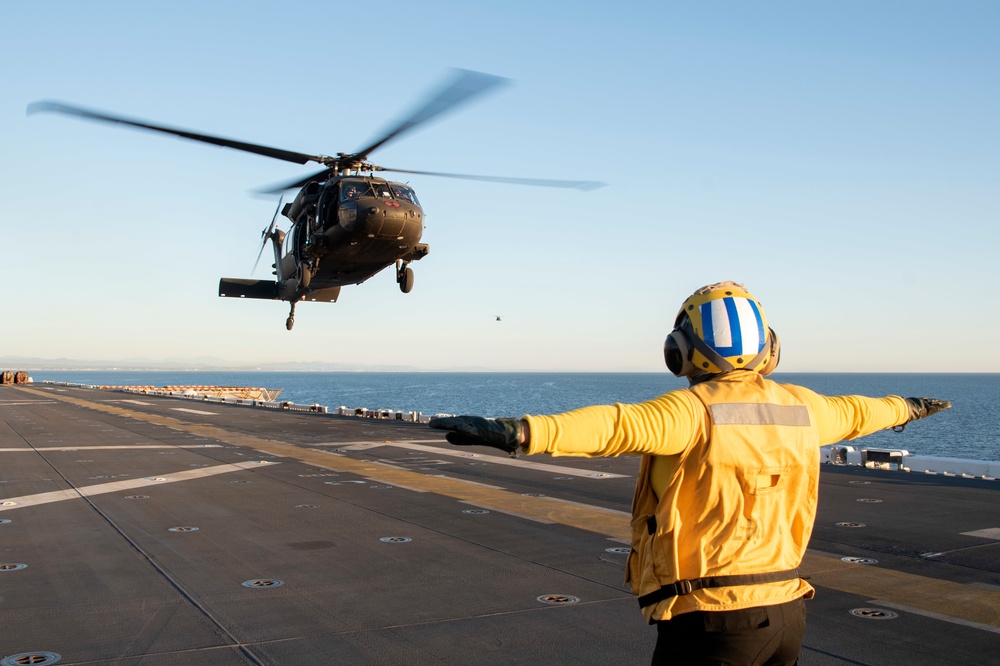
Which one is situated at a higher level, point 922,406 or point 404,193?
point 404,193

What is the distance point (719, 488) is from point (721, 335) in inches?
24.8

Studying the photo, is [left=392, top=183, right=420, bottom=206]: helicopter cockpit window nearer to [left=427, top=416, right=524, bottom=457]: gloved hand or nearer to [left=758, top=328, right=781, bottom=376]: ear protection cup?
[left=758, top=328, right=781, bottom=376]: ear protection cup

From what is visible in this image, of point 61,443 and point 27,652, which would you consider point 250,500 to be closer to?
point 27,652

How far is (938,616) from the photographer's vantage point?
666 cm

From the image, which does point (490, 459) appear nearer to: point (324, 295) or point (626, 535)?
point (324, 295)

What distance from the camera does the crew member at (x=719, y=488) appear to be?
3.10m

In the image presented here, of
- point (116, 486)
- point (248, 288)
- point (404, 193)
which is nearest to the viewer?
point (116, 486)

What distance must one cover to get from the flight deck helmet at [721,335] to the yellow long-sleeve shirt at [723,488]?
0.08m

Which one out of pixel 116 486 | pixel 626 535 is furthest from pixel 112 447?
pixel 626 535

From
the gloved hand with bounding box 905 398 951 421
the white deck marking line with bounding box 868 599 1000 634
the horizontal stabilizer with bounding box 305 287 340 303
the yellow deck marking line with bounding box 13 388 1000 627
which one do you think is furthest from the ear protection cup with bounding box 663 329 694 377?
the horizontal stabilizer with bounding box 305 287 340 303

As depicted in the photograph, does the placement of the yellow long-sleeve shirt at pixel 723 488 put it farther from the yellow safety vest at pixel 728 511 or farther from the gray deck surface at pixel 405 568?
the gray deck surface at pixel 405 568

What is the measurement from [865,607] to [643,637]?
220 centimetres

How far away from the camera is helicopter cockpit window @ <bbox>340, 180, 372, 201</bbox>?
19.4 m

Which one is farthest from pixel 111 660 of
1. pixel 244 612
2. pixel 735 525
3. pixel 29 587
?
pixel 735 525
